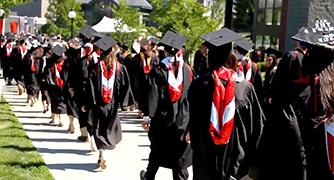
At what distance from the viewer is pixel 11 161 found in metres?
9.55

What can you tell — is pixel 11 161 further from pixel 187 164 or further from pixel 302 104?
pixel 302 104

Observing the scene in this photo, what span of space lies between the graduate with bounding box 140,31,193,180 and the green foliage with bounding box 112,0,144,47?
98.7 ft

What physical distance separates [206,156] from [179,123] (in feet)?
6.45

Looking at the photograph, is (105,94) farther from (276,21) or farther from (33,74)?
(276,21)

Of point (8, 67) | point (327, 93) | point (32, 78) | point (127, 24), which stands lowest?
point (8, 67)

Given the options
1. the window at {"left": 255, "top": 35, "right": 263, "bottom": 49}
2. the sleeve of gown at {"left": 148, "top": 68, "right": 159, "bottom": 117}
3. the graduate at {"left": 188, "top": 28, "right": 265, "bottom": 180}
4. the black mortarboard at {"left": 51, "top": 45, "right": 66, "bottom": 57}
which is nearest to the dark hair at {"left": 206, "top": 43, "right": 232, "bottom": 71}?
the graduate at {"left": 188, "top": 28, "right": 265, "bottom": 180}

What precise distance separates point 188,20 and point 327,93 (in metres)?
25.5

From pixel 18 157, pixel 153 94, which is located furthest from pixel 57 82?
pixel 153 94

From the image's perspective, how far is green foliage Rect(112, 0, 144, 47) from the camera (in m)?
Answer: 39.3

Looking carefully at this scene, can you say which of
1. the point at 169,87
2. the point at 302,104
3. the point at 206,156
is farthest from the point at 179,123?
the point at 302,104

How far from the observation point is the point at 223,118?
18.1 ft

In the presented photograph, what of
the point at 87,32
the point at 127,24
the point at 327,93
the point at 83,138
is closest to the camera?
the point at 327,93

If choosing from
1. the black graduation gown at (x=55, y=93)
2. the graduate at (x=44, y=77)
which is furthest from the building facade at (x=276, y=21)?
the black graduation gown at (x=55, y=93)

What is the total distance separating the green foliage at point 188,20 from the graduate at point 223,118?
2341 cm
